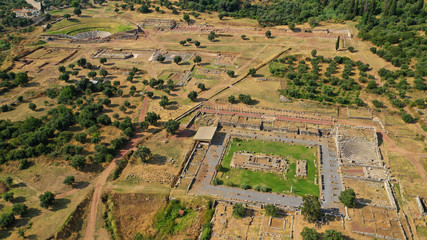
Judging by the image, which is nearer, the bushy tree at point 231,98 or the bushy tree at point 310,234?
the bushy tree at point 310,234

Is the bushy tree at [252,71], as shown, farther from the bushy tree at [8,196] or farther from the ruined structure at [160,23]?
the bushy tree at [8,196]

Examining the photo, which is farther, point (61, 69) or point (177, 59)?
point (177, 59)

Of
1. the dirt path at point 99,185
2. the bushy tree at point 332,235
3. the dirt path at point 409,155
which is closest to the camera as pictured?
the bushy tree at point 332,235

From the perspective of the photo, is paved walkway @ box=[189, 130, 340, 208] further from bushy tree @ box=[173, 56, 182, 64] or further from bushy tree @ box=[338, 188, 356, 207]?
bushy tree @ box=[173, 56, 182, 64]

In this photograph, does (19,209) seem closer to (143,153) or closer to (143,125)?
(143,153)

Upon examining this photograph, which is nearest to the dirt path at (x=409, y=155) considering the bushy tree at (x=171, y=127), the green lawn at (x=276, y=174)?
the green lawn at (x=276, y=174)

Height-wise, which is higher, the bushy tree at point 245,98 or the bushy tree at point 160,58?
the bushy tree at point 160,58

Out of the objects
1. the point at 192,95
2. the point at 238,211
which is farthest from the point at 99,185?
the point at 192,95

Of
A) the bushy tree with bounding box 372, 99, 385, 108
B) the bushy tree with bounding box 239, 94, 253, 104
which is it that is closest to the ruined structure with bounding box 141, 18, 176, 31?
the bushy tree with bounding box 239, 94, 253, 104
